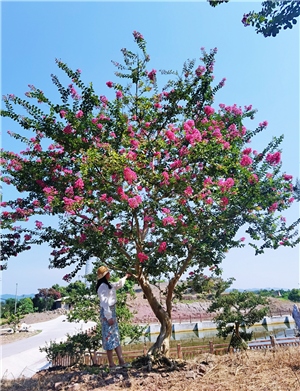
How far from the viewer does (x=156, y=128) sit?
6.81 metres

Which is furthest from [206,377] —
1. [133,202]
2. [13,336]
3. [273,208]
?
[13,336]

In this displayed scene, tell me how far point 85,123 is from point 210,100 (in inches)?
133

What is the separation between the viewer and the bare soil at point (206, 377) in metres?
3.45

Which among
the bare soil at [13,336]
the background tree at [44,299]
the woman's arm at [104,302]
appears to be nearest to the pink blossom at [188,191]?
the woman's arm at [104,302]

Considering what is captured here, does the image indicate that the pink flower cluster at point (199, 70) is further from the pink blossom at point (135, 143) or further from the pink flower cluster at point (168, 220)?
the pink flower cluster at point (168, 220)

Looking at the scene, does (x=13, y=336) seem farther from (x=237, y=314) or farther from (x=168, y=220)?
Result: (x=168, y=220)

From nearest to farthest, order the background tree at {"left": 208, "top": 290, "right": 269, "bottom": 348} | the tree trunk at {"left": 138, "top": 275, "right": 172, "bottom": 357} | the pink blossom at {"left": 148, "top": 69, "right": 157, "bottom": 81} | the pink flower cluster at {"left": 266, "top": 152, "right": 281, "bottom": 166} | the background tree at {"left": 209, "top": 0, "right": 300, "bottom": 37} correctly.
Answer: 1. the background tree at {"left": 209, "top": 0, "right": 300, "bottom": 37}
2. the tree trunk at {"left": 138, "top": 275, "right": 172, "bottom": 357}
3. the pink blossom at {"left": 148, "top": 69, "right": 157, "bottom": 81}
4. the pink flower cluster at {"left": 266, "top": 152, "right": 281, "bottom": 166}
5. the background tree at {"left": 208, "top": 290, "right": 269, "bottom": 348}

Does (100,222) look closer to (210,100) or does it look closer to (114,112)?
(114,112)

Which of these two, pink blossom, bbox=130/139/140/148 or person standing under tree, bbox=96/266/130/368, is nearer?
person standing under tree, bbox=96/266/130/368

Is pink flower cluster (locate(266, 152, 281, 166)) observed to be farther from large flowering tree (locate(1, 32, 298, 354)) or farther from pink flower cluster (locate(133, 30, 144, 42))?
pink flower cluster (locate(133, 30, 144, 42))

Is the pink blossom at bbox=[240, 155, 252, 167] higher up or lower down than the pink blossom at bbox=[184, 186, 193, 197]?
higher up

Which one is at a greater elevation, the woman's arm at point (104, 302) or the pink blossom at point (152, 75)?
the pink blossom at point (152, 75)

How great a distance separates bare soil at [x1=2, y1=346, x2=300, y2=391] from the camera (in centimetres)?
345

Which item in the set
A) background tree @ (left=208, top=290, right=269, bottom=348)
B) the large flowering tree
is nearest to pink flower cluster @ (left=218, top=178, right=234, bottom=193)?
the large flowering tree
